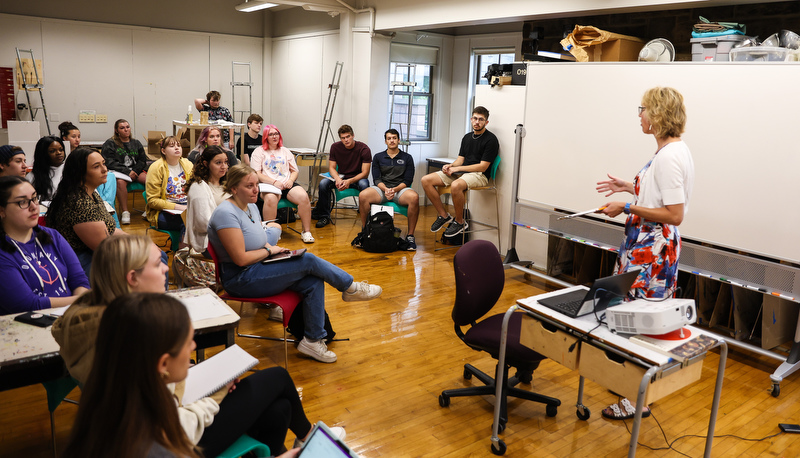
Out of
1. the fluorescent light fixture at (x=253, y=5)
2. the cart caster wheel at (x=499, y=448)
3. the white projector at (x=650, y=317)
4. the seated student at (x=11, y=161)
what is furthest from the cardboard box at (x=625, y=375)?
the fluorescent light fixture at (x=253, y=5)

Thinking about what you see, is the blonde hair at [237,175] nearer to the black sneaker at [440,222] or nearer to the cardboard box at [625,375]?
the cardboard box at [625,375]

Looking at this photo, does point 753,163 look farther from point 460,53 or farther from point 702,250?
point 460,53

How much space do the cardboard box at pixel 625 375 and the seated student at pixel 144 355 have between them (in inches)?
45.3

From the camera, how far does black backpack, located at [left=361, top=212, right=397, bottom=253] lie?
6.17 meters

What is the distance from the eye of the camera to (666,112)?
9.44 ft

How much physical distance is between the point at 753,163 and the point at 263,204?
14.6ft

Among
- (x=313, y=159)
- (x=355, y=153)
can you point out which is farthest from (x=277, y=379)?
→ (x=313, y=159)

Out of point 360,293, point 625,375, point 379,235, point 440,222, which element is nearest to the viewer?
point 625,375

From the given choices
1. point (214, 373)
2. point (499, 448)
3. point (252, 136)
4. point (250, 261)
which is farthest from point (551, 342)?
point (252, 136)

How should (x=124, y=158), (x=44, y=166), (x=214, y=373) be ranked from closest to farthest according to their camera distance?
(x=214, y=373), (x=44, y=166), (x=124, y=158)

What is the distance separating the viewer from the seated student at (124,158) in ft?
23.0

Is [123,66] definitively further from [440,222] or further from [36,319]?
[36,319]

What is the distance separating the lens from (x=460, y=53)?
8.85m

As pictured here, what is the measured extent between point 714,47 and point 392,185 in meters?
3.52
